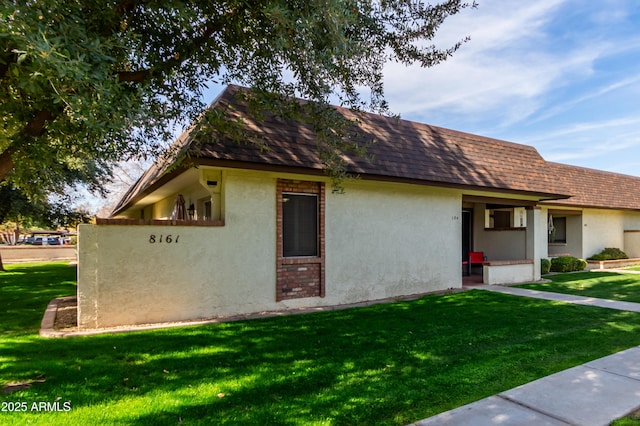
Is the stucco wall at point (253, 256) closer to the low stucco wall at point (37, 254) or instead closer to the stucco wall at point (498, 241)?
the stucco wall at point (498, 241)

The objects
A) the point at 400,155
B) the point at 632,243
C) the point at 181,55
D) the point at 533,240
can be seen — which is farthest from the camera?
the point at 632,243

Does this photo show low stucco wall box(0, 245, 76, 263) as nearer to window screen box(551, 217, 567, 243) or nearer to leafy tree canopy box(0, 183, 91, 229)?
leafy tree canopy box(0, 183, 91, 229)

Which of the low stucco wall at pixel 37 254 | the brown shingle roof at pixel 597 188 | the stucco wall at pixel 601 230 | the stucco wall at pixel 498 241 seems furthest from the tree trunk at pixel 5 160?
the low stucco wall at pixel 37 254

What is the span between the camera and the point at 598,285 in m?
12.0

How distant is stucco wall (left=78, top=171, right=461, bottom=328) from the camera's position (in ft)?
22.5

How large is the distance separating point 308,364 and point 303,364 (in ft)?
0.21

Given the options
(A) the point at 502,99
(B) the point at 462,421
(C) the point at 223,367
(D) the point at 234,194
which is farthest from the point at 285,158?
(A) the point at 502,99

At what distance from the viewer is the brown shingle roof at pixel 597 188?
17797 mm

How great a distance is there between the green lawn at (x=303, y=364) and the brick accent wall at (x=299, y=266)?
866 millimetres

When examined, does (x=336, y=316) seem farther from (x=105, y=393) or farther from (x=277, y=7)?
(x=277, y=7)

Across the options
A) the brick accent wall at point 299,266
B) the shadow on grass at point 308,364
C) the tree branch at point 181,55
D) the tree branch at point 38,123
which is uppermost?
the tree branch at point 181,55

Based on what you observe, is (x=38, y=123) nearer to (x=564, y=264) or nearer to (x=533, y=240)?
(x=533, y=240)

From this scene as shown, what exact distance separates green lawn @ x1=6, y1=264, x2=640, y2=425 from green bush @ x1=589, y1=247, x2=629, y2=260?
12113 mm

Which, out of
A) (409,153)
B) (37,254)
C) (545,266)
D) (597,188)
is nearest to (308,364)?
(409,153)
